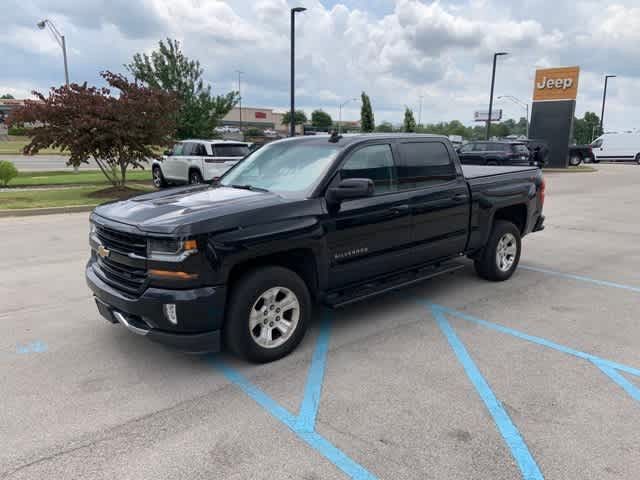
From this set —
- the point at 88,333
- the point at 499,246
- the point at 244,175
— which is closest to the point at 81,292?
the point at 88,333

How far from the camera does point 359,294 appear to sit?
4.57 m

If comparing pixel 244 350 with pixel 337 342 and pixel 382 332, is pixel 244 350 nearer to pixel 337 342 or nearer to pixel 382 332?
pixel 337 342

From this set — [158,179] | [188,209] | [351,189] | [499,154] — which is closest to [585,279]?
[351,189]

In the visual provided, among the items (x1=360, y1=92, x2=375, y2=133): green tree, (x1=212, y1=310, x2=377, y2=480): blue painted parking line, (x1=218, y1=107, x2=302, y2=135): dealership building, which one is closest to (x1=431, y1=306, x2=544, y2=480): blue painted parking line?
(x1=212, y1=310, x2=377, y2=480): blue painted parking line

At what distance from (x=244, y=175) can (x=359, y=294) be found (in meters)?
1.69

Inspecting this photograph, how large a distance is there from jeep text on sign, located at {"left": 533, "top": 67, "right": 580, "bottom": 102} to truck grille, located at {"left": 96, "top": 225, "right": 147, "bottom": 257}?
3502 centimetres

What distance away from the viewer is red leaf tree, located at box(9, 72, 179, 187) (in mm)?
13703

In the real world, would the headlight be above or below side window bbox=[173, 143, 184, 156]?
below

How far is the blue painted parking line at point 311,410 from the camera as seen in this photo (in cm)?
279

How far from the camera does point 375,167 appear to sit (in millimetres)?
4785

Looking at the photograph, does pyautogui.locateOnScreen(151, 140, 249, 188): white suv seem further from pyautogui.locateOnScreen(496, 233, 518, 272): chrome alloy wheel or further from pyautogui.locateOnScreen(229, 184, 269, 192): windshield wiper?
pyautogui.locateOnScreen(229, 184, 269, 192): windshield wiper

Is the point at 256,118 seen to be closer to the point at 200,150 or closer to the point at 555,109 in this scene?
the point at 555,109

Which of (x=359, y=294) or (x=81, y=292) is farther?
(x=81, y=292)

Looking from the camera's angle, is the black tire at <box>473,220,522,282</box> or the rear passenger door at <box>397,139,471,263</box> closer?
the rear passenger door at <box>397,139,471,263</box>
